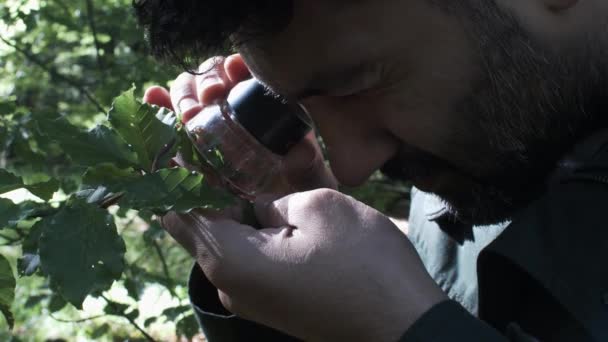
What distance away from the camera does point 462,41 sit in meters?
1.51

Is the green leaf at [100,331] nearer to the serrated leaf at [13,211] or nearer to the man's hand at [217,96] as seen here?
the man's hand at [217,96]

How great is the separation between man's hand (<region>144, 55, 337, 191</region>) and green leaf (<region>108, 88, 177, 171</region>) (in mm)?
544

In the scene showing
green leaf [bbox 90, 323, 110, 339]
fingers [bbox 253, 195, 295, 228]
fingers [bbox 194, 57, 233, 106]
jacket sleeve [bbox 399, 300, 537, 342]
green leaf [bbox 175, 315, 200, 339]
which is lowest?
green leaf [bbox 90, 323, 110, 339]

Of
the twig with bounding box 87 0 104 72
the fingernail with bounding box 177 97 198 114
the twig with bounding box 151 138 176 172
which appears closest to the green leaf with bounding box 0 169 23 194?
the twig with bounding box 151 138 176 172

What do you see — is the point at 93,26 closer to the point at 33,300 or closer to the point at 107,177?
the point at 33,300

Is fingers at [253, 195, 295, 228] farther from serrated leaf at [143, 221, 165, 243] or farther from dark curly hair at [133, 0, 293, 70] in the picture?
serrated leaf at [143, 221, 165, 243]

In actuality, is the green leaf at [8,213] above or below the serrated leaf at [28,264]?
above

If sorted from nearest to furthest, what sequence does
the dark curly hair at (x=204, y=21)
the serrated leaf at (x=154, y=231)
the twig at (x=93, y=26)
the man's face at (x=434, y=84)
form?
the dark curly hair at (x=204, y=21) → the man's face at (x=434, y=84) → the serrated leaf at (x=154, y=231) → the twig at (x=93, y=26)

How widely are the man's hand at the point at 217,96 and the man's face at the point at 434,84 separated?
238 millimetres

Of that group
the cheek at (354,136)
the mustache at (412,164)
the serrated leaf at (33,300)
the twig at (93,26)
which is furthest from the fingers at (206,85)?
the serrated leaf at (33,300)

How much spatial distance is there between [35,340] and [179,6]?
3455 millimetres

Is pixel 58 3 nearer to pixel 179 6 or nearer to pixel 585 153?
pixel 179 6

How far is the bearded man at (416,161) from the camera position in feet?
4.31

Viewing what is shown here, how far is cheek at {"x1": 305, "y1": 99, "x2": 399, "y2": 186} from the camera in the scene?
1.61 m
